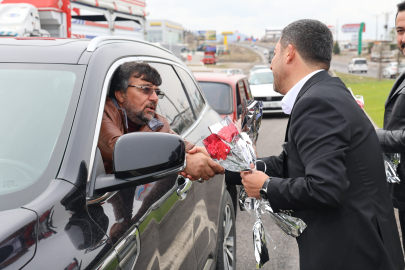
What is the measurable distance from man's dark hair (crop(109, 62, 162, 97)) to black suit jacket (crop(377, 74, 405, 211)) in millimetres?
1656

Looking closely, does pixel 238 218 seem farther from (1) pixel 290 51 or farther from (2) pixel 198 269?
(1) pixel 290 51

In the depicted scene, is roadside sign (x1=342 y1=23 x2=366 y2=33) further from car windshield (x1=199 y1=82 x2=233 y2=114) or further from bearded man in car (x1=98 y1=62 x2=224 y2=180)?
bearded man in car (x1=98 y1=62 x2=224 y2=180)

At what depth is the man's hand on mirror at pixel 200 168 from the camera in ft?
8.45

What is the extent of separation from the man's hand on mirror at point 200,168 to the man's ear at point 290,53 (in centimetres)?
85

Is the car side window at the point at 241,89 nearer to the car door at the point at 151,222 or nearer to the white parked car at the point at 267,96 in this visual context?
the car door at the point at 151,222

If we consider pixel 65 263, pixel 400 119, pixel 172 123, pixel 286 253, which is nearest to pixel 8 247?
pixel 65 263

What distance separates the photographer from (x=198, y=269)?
2.57 metres

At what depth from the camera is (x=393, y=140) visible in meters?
2.91

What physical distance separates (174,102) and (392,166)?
1687mm

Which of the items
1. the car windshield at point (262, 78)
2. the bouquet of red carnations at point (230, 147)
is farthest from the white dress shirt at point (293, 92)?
the car windshield at point (262, 78)

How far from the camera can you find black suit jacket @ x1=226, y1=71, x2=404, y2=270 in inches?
67.9

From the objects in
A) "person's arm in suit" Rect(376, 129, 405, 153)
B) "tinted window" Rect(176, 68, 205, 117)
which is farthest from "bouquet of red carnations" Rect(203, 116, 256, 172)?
"tinted window" Rect(176, 68, 205, 117)

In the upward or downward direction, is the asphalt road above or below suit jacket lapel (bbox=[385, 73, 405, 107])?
below

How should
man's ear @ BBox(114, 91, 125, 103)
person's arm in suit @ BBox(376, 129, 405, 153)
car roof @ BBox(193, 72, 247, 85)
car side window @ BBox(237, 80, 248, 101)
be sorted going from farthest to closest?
car side window @ BBox(237, 80, 248, 101)
car roof @ BBox(193, 72, 247, 85)
person's arm in suit @ BBox(376, 129, 405, 153)
man's ear @ BBox(114, 91, 125, 103)
